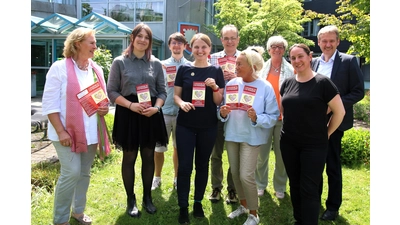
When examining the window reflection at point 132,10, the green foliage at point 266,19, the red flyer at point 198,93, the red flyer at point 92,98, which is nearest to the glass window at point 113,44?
the window reflection at point 132,10

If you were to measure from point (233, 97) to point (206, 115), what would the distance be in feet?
1.24

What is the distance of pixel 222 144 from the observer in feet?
14.4

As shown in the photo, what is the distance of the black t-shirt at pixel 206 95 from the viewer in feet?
12.2

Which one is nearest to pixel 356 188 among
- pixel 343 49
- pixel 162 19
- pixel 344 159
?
pixel 344 159

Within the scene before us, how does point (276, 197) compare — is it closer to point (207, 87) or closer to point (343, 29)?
point (207, 87)

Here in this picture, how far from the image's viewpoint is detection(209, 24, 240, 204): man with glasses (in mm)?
4348

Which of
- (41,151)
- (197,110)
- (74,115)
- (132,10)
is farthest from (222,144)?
(132,10)

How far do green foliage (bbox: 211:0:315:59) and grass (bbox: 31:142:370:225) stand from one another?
43.1 ft

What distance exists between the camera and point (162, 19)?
2027 cm

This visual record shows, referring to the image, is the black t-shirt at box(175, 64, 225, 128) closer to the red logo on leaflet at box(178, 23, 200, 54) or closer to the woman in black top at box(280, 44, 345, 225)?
the woman in black top at box(280, 44, 345, 225)

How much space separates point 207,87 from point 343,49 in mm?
29996

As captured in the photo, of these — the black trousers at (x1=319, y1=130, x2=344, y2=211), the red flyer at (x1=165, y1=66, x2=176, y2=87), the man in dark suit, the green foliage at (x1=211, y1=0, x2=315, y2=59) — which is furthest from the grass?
the green foliage at (x1=211, y1=0, x2=315, y2=59)

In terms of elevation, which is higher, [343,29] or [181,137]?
[343,29]

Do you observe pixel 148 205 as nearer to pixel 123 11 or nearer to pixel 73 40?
pixel 73 40
